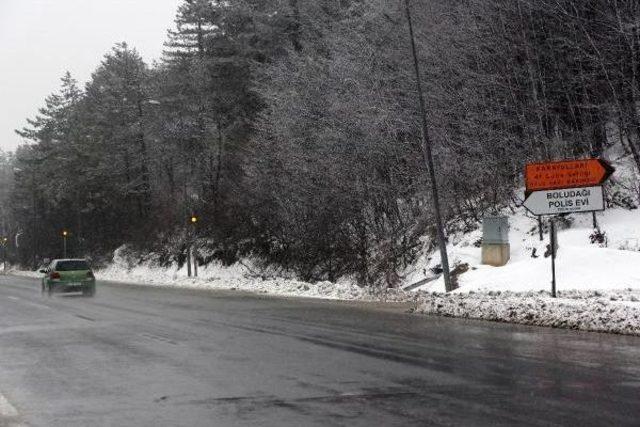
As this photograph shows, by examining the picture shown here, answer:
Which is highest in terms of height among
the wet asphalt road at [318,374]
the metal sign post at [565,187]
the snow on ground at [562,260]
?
the metal sign post at [565,187]

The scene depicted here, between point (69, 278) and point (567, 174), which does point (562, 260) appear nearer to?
point (567, 174)

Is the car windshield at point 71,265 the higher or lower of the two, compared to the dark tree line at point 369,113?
lower

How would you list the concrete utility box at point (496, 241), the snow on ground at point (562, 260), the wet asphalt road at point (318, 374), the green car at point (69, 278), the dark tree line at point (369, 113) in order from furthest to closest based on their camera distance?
1. the green car at point (69, 278)
2. the dark tree line at point (369, 113)
3. the concrete utility box at point (496, 241)
4. the snow on ground at point (562, 260)
5. the wet asphalt road at point (318, 374)

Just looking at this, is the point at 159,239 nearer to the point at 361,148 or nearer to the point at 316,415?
the point at 361,148

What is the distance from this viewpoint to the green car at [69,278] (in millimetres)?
28406

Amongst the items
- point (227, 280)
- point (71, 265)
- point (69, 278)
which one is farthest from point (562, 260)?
point (227, 280)

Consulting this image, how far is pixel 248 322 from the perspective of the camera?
15.9m

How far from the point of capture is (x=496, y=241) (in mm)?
23281

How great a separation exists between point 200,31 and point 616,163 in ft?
113

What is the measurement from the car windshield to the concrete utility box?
17.3 m

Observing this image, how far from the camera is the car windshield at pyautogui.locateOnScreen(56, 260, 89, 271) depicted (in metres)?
28.9

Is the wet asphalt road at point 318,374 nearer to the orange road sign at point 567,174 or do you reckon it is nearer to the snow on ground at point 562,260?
the orange road sign at point 567,174

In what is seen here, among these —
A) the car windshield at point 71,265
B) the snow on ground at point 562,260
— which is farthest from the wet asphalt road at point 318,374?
the car windshield at point 71,265

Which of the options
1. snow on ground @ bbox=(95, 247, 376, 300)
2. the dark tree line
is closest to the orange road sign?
the dark tree line
